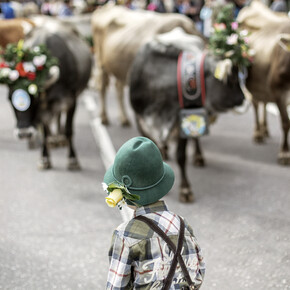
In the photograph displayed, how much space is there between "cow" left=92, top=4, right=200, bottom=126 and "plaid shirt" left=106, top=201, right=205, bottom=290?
4.47 m

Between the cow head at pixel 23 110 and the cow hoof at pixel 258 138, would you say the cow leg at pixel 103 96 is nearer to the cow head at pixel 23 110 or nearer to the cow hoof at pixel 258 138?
the cow hoof at pixel 258 138

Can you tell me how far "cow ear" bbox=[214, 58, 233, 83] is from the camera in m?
5.12

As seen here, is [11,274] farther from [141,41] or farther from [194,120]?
[141,41]

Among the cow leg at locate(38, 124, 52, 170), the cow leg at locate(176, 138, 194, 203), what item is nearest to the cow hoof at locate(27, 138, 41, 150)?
the cow leg at locate(38, 124, 52, 170)

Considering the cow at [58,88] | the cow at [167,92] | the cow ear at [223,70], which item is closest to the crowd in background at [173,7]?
the cow at [58,88]

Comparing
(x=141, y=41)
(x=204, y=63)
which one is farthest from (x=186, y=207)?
(x=141, y=41)

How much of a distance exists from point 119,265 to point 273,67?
4478 millimetres

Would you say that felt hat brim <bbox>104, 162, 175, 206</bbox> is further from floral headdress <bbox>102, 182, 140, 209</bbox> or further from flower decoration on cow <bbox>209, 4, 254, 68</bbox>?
flower decoration on cow <bbox>209, 4, 254, 68</bbox>

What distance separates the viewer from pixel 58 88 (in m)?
6.52

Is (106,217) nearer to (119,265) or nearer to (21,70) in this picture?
(21,70)

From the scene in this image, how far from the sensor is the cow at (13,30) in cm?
805

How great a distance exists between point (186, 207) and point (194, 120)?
919 millimetres

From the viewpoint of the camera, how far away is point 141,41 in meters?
7.07

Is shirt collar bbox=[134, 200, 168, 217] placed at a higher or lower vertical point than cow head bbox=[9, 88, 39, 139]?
higher
